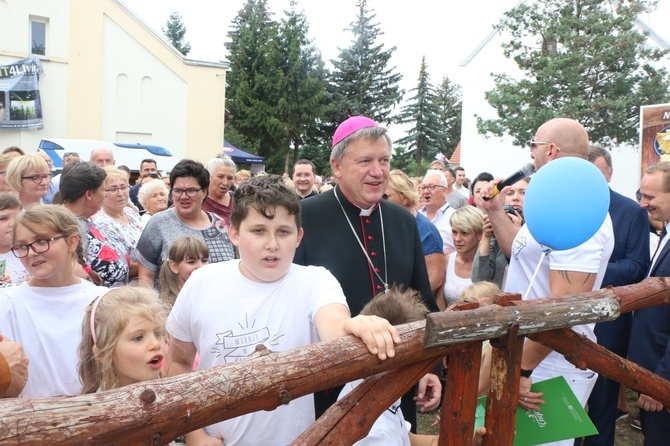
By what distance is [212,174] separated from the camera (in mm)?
5543

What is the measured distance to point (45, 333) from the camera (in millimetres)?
2578

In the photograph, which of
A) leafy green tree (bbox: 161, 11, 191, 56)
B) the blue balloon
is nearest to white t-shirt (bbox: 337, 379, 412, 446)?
the blue balloon

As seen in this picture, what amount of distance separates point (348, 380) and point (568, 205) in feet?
4.99

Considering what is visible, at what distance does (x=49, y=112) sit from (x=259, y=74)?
533 inches

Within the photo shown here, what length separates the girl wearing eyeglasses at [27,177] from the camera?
4.60 metres

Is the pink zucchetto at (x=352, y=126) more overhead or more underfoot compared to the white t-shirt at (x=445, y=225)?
more overhead

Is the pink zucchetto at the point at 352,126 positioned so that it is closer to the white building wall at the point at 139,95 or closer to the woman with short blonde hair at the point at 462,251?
the woman with short blonde hair at the point at 462,251

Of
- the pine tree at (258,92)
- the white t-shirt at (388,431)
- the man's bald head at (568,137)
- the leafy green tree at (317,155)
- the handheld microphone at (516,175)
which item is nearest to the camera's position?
the white t-shirt at (388,431)

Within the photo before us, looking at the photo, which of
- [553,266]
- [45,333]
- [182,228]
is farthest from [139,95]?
[553,266]

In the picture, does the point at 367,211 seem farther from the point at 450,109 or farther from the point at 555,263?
the point at 450,109

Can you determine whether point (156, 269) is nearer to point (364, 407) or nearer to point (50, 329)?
point (50, 329)

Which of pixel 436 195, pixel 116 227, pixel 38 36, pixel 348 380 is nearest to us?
pixel 348 380

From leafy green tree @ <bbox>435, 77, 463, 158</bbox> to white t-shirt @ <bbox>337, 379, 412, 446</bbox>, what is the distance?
166 ft

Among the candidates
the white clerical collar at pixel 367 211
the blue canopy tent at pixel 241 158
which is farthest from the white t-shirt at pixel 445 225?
the blue canopy tent at pixel 241 158
